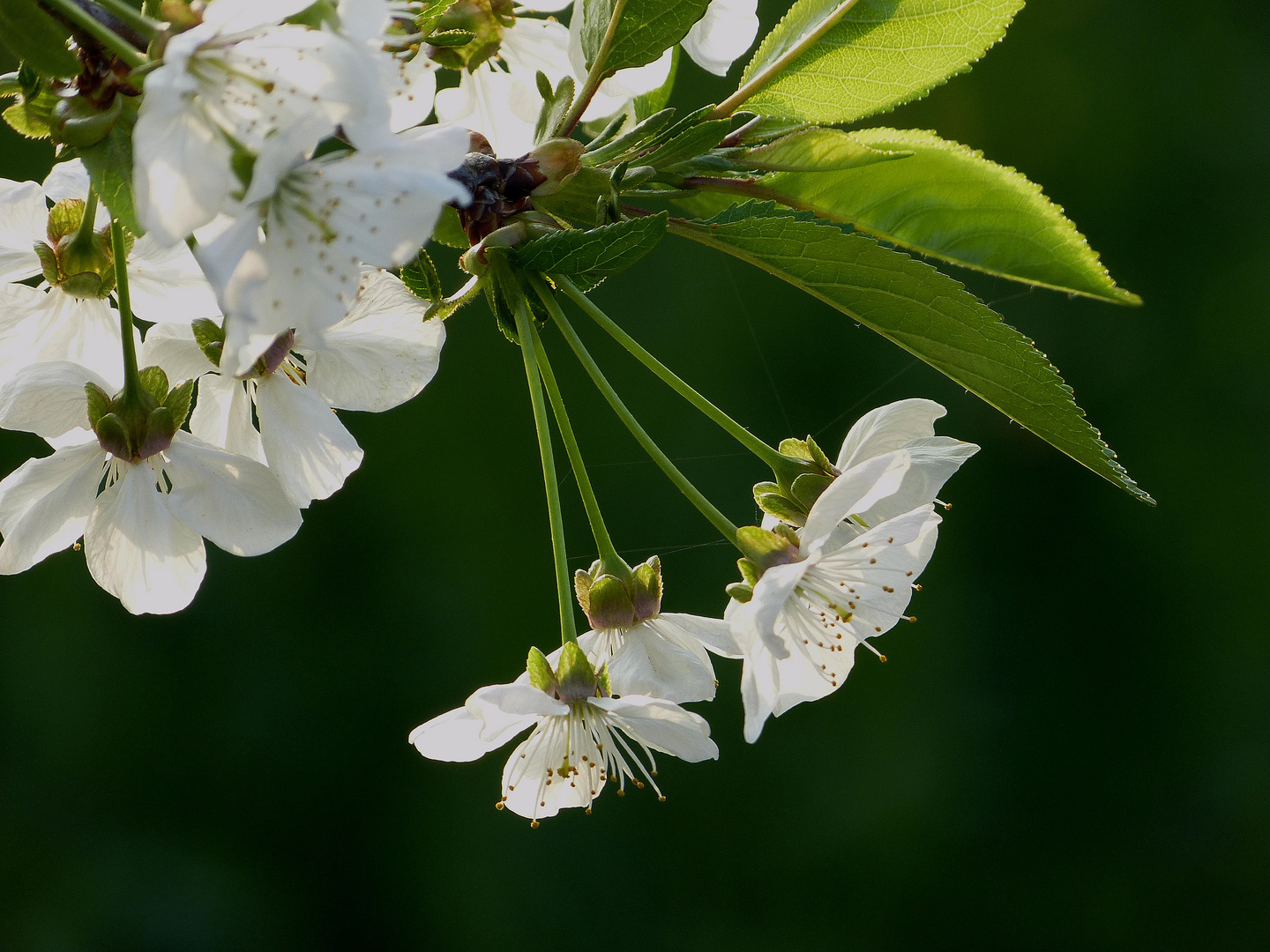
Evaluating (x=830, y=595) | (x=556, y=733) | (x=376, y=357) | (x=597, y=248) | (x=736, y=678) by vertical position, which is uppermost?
(x=597, y=248)

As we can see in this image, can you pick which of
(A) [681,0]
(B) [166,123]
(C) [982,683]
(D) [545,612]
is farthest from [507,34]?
(C) [982,683]

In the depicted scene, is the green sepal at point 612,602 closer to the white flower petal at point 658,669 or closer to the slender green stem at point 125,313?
the white flower petal at point 658,669

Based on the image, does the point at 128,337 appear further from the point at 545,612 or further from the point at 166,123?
the point at 545,612

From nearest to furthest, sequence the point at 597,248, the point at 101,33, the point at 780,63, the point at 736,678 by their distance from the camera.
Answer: the point at 101,33 → the point at 597,248 → the point at 780,63 → the point at 736,678

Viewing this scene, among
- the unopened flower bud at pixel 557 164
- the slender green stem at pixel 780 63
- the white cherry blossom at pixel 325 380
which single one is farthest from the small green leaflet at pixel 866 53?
the white cherry blossom at pixel 325 380

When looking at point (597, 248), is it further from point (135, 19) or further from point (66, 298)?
point (66, 298)

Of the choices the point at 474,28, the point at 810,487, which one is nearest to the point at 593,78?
the point at 474,28

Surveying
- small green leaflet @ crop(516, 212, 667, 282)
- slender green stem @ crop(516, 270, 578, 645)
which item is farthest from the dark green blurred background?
small green leaflet @ crop(516, 212, 667, 282)
